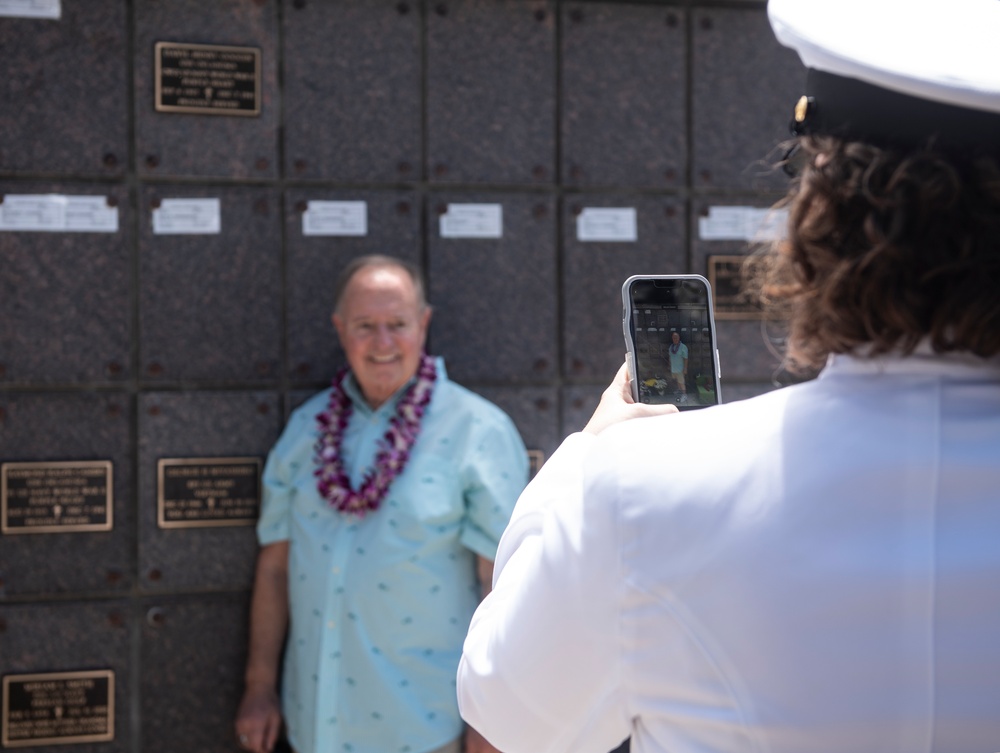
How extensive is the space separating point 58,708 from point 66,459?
29.1 inches

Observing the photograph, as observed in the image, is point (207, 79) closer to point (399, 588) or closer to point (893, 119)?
point (399, 588)

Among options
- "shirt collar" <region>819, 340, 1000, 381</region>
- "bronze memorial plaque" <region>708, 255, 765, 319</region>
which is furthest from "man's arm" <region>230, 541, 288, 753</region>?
"shirt collar" <region>819, 340, 1000, 381</region>

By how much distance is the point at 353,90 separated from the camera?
10.5 feet

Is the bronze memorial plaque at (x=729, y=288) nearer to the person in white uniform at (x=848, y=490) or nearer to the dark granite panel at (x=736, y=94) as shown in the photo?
the dark granite panel at (x=736, y=94)

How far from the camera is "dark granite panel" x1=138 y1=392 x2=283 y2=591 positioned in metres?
3.07

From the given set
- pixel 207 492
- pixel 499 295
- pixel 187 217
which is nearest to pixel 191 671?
pixel 207 492

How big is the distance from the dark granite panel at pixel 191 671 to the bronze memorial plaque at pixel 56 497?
12.8 inches

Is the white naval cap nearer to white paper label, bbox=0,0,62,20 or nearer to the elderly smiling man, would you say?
the elderly smiling man

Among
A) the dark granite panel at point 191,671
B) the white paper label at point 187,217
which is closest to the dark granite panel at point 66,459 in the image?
the dark granite panel at point 191,671

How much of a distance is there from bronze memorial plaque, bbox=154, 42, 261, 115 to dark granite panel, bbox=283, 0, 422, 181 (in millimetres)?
112

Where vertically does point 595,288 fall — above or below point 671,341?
above

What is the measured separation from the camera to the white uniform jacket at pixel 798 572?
91cm

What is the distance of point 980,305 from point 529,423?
8.08ft

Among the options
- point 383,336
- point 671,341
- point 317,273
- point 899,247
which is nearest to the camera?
point 899,247
